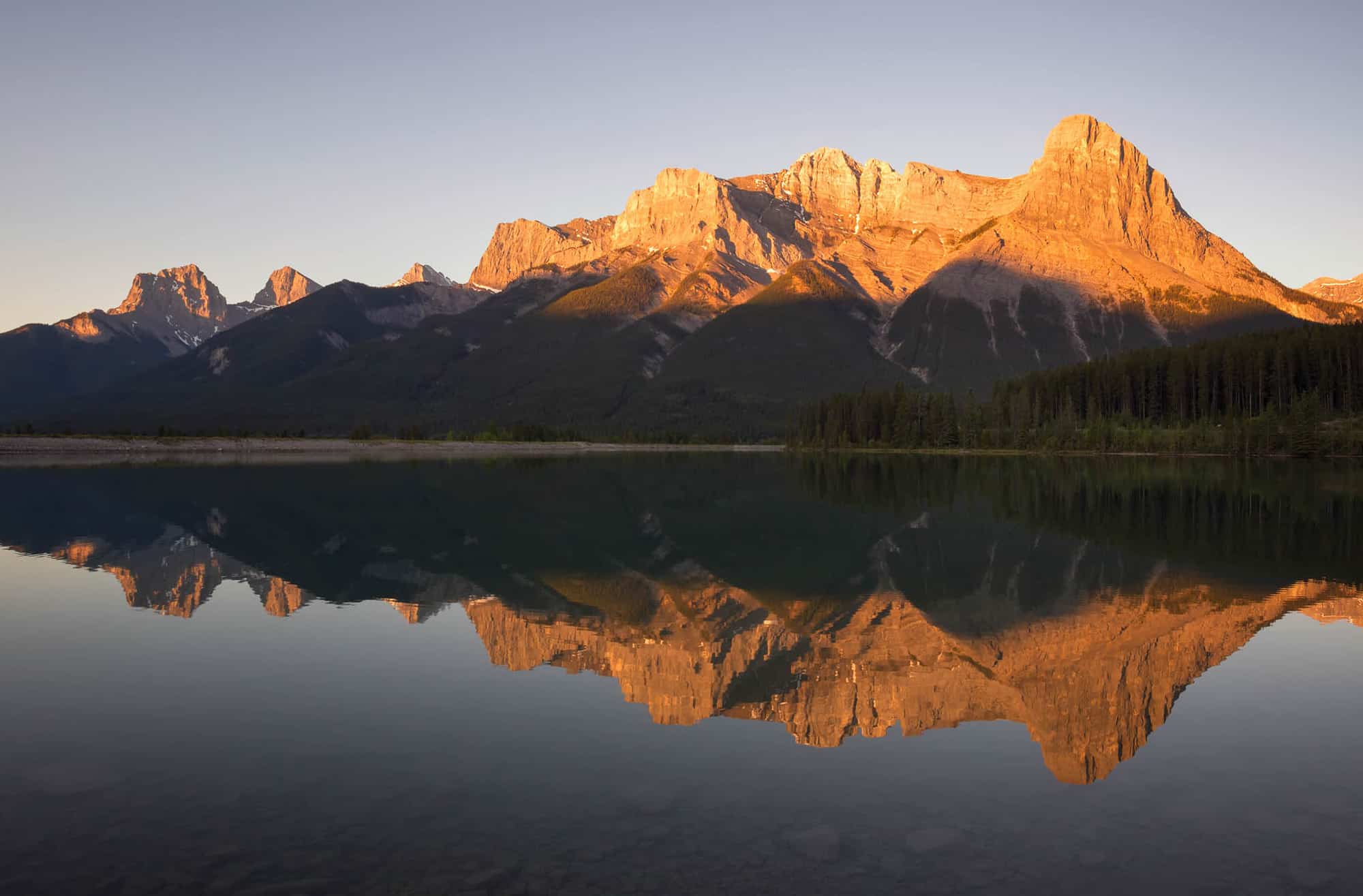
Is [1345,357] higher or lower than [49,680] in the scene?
higher

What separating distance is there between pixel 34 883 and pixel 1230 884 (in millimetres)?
14842

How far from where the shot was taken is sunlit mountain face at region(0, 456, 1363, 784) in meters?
20.4

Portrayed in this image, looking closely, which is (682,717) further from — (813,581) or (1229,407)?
(1229,407)

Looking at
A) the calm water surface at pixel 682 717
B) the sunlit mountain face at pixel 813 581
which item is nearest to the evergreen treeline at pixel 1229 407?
the sunlit mountain face at pixel 813 581

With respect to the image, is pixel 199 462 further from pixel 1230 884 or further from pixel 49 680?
pixel 1230 884

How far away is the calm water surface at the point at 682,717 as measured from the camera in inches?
477

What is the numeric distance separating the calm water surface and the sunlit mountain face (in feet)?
0.64

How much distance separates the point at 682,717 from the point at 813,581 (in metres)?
16.9

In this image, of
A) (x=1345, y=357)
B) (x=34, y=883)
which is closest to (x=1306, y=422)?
(x=1345, y=357)

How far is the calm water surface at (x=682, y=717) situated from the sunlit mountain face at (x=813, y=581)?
194 millimetres

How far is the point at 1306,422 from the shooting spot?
6009 inches

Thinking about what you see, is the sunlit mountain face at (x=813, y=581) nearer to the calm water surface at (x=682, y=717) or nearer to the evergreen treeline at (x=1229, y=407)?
the calm water surface at (x=682, y=717)

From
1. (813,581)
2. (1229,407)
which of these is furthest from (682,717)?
(1229,407)

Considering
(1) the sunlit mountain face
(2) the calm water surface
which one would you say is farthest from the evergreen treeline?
(2) the calm water surface
